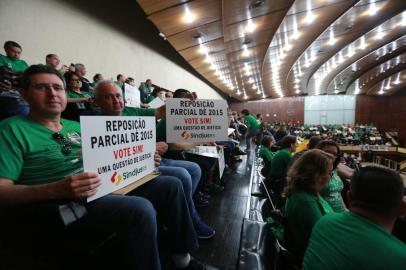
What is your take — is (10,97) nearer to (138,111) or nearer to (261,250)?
(138,111)

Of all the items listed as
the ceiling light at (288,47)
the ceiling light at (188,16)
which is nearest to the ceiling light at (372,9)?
the ceiling light at (288,47)

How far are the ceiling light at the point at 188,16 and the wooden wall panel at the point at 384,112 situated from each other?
892 inches

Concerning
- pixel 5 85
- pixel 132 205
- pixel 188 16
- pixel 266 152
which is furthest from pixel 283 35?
pixel 132 205

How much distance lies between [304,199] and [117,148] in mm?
1185

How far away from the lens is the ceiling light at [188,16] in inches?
211

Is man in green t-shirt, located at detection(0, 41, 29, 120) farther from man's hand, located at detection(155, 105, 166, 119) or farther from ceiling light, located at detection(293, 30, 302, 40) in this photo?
ceiling light, located at detection(293, 30, 302, 40)

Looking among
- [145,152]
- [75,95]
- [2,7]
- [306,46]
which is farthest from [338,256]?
[306,46]

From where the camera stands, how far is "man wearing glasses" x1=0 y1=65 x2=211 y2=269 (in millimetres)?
928

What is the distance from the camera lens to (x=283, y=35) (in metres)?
7.73

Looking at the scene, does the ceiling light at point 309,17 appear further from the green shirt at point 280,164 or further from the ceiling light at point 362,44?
the green shirt at point 280,164

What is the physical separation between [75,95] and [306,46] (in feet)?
31.4

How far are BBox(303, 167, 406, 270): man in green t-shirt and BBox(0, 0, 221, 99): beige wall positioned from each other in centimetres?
484

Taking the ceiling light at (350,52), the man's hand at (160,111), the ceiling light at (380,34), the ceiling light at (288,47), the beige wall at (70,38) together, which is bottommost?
the man's hand at (160,111)

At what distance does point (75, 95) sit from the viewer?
2.77 metres
